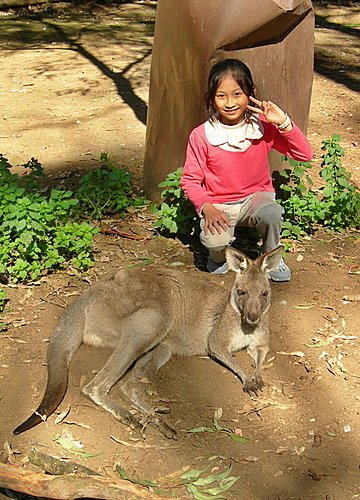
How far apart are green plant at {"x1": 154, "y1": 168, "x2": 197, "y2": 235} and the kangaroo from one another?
1.04 meters

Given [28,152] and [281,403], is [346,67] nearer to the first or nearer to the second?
[28,152]

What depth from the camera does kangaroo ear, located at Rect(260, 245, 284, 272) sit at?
13.5 ft

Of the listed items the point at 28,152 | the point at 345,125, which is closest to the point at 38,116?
the point at 28,152

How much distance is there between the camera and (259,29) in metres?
5.08

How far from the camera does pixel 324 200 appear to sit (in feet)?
18.6

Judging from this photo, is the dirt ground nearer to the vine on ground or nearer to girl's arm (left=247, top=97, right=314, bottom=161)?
the vine on ground

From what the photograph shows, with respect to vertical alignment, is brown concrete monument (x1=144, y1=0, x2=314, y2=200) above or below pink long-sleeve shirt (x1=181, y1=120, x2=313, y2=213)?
above

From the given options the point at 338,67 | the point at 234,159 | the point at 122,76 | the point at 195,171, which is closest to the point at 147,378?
the point at 195,171

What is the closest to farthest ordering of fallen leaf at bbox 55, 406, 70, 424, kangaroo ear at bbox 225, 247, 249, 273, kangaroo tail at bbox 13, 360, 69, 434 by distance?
kangaroo tail at bbox 13, 360, 69, 434
fallen leaf at bbox 55, 406, 70, 424
kangaroo ear at bbox 225, 247, 249, 273

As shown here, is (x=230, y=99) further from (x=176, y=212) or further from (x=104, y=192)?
(x=104, y=192)

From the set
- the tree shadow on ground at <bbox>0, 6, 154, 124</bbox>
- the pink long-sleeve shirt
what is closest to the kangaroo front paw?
the pink long-sleeve shirt

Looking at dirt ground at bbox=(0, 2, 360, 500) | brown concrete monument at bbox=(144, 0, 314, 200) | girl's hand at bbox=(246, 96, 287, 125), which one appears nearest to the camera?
dirt ground at bbox=(0, 2, 360, 500)

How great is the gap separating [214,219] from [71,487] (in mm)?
2109

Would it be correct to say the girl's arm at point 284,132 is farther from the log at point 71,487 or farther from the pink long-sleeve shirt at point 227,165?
the log at point 71,487
